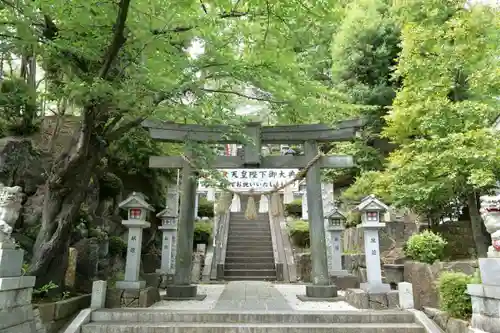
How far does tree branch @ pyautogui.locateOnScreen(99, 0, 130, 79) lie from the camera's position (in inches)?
175

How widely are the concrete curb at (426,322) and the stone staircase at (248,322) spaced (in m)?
0.09

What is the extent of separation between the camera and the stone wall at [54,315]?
225 inches

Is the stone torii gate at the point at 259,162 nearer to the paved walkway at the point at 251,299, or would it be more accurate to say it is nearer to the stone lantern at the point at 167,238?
the paved walkway at the point at 251,299

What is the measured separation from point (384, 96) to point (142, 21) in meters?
14.4

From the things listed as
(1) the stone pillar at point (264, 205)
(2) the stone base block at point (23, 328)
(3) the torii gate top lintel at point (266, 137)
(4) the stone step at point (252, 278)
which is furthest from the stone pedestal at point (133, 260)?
(1) the stone pillar at point (264, 205)

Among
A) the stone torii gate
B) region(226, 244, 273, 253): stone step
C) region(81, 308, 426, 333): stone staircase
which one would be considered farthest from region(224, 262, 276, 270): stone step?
region(81, 308, 426, 333): stone staircase

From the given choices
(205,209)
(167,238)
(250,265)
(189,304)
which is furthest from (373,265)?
(205,209)

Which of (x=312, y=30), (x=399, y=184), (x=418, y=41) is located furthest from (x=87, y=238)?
(x=418, y=41)

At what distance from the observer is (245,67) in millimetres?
5777

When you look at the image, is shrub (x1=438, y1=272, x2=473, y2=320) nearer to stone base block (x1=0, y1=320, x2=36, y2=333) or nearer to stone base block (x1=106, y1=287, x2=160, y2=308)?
stone base block (x1=106, y1=287, x2=160, y2=308)

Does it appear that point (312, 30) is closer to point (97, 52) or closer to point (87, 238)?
point (97, 52)

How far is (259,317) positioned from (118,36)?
521 cm

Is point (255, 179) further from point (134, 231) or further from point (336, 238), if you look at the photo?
point (336, 238)

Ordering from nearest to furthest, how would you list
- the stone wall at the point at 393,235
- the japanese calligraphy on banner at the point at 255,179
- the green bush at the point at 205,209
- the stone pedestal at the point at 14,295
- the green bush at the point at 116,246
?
the stone pedestal at the point at 14,295 → the japanese calligraphy on banner at the point at 255,179 → the green bush at the point at 116,246 → the stone wall at the point at 393,235 → the green bush at the point at 205,209
